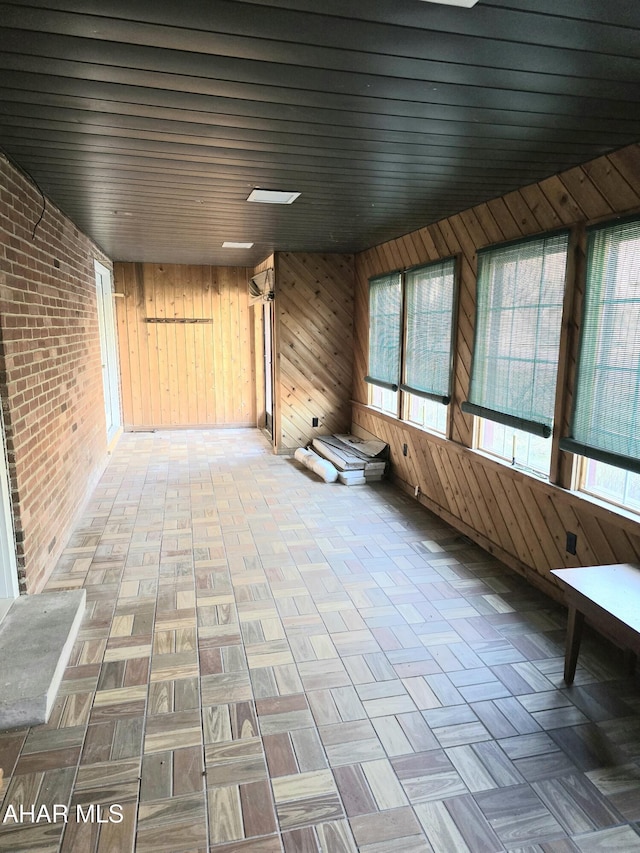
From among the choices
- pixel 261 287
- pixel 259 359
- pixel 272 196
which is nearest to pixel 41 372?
pixel 272 196

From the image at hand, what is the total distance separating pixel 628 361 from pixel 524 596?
1.44 m

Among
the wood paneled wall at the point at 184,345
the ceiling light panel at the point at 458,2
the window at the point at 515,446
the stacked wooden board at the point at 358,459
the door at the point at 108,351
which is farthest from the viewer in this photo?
the wood paneled wall at the point at 184,345

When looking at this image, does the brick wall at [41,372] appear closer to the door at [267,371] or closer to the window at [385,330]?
the door at [267,371]

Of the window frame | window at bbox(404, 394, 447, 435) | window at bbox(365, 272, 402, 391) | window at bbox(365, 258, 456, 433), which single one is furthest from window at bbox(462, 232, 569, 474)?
window at bbox(365, 272, 402, 391)

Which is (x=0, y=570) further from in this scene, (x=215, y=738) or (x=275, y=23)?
(x=275, y=23)

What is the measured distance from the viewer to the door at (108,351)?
636cm

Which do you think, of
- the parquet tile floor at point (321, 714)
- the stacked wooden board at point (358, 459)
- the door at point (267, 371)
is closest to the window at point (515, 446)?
the parquet tile floor at point (321, 714)

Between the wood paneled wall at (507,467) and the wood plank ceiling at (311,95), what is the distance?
16 cm

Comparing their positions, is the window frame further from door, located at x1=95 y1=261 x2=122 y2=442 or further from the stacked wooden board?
door, located at x1=95 y1=261 x2=122 y2=442

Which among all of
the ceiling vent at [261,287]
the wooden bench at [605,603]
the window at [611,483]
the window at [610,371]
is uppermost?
the ceiling vent at [261,287]

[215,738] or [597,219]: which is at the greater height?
[597,219]

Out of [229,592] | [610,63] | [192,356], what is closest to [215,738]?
[229,592]

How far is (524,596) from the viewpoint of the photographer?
3.11m

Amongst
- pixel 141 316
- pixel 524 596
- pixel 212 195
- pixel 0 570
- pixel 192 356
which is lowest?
pixel 524 596
